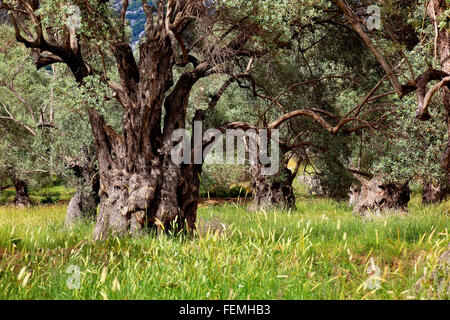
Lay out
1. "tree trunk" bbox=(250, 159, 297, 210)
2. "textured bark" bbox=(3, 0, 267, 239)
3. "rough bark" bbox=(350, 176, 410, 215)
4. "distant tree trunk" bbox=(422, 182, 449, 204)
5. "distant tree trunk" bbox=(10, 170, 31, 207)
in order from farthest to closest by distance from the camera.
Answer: "distant tree trunk" bbox=(10, 170, 31, 207), "distant tree trunk" bbox=(422, 182, 449, 204), "tree trunk" bbox=(250, 159, 297, 210), "rough bark" bbox=(350, 176, 410, 215), "textured bark" bbox=(3, 0, 267, 239)

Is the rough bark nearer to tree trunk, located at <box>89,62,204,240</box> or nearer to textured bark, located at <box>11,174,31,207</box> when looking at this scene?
tree trunk, located at <box>89,62,204,240</box>

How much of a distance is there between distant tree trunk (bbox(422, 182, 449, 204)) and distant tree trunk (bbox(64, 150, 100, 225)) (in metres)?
16.1

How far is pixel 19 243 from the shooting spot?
777 cm

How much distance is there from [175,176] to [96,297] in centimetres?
596

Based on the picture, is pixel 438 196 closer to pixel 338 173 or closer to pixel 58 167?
pixel 338 173

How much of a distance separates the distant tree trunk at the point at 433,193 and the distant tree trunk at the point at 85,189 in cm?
1613

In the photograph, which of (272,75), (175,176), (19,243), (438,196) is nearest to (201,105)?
(272,75)

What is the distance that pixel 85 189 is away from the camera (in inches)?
651

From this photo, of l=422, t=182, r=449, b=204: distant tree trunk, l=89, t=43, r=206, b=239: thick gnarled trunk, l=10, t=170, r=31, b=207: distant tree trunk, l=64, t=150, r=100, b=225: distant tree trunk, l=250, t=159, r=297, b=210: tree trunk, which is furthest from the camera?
l=10, t=170, r=31, b=207: distant tree trunk

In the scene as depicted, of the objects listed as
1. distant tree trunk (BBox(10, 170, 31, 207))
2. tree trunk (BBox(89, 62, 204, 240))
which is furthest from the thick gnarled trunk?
distant tree trunk (BBox(10, 170, 31, 207))

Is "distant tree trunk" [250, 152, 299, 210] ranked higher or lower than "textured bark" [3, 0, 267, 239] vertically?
lower

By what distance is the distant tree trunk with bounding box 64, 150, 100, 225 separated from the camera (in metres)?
16.3

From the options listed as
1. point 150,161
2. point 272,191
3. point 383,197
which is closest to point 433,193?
point 383,197

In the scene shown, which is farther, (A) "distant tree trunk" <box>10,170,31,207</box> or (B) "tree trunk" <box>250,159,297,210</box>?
(A) "distant tree trunk" <box>10,170,31,207</box>
